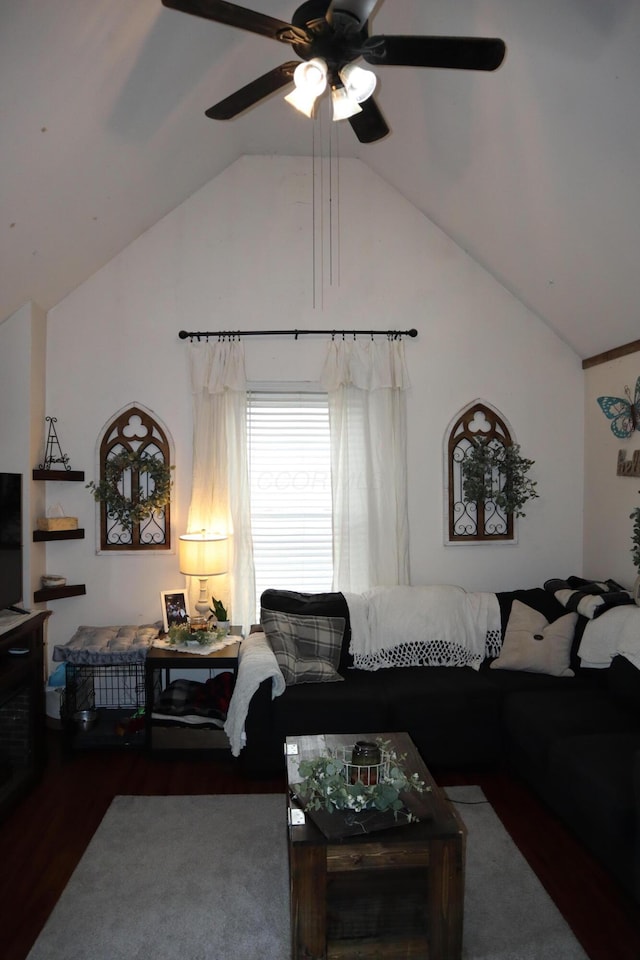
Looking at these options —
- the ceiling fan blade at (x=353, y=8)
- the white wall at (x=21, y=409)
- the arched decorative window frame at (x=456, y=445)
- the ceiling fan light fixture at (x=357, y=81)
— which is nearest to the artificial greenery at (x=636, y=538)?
the arched decorative window frame at (x=456, y=445)

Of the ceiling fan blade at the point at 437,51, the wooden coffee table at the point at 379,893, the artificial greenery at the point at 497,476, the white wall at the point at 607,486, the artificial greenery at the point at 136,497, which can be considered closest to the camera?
the ceiling fan blade at the point at 437,51

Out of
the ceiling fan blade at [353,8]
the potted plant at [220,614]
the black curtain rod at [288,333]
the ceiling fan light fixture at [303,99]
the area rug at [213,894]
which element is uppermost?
the ceiling fan blade at [353,8]

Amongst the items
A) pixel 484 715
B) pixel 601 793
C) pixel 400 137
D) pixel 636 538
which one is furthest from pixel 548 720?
pixel 400 137

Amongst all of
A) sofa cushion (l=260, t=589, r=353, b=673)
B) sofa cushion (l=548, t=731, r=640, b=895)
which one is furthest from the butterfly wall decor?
sofa cushion (l=260, t=589, r=353, b=673)

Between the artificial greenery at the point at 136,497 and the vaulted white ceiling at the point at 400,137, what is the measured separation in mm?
1184

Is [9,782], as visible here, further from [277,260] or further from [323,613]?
[277,260]

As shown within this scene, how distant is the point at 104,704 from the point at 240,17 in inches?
161

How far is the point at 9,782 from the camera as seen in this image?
340cm

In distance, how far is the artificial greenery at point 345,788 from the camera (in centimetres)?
240

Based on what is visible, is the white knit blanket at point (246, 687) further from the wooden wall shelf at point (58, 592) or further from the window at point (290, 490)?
the wooden wall shelf at point (58, 592)

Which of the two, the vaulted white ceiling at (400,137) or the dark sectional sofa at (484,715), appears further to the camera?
the dark sectional sofa at (484,715)

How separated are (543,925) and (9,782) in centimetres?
256

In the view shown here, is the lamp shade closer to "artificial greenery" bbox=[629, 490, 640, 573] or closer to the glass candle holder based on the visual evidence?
the glass candle holder

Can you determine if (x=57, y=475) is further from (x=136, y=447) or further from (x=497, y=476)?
(x=497, y=476)
